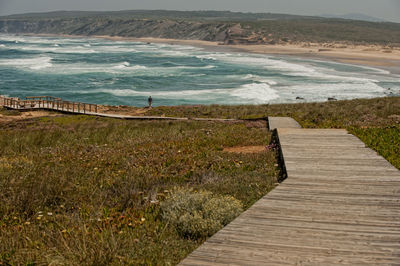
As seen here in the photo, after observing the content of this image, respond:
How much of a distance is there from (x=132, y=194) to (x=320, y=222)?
139 inches

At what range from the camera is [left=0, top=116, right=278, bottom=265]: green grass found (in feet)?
16.8

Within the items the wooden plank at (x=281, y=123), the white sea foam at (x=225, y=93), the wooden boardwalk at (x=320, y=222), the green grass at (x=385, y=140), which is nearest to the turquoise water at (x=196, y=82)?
the white sea foam at (x=225, y=93)

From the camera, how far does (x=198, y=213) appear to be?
6.39 meters

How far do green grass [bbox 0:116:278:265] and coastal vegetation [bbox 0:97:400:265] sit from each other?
17mm

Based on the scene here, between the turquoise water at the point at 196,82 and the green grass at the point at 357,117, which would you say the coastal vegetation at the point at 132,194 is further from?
the turquoise water at the point at 196,82

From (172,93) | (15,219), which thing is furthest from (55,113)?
(15,219)

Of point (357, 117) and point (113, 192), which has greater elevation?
point (113, 192)

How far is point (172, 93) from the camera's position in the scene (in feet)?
158

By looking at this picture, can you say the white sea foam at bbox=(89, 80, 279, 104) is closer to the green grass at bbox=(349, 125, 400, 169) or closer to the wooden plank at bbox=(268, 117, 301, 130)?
the wooden plank at bbox=(268, 117, 301, 130)

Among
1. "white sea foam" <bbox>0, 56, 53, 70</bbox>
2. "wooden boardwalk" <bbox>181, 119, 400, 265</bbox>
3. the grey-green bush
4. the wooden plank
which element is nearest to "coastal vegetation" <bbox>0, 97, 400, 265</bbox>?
the grey-green bush

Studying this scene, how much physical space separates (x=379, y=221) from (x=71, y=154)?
8.69 meters

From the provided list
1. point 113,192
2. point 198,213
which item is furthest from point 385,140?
point 113,192

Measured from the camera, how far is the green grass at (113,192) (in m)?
5.12

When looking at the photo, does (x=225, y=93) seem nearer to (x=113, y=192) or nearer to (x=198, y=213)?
(x=113, y=192)
